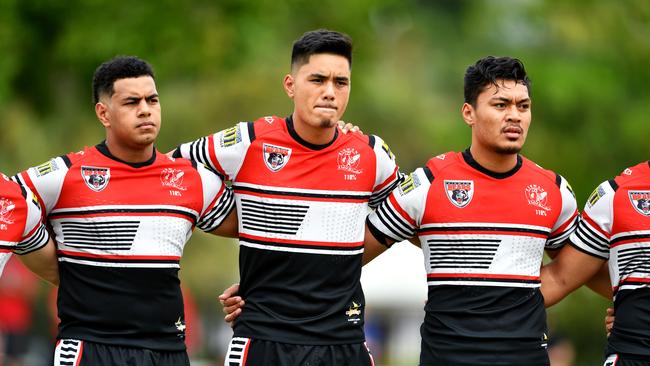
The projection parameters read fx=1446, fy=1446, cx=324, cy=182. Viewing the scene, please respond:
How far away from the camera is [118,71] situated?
9695 millimetres

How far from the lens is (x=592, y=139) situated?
72.1 feet

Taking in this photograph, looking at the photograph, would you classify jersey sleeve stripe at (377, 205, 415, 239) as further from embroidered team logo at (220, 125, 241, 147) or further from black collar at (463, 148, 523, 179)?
embroidered team logo at (220, 125, 241, 147)

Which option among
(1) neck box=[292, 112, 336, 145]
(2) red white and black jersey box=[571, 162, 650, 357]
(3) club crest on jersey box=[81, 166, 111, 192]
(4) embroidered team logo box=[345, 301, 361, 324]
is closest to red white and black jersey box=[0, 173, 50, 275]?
(3) club crest on jersey box=[81, 166, 111, 192]

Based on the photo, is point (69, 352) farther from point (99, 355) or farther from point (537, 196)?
point (537, 196)

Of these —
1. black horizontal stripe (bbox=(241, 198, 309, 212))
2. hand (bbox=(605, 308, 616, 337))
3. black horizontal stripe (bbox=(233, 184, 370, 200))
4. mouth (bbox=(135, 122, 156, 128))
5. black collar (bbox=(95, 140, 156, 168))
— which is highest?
mouth (bbox=(135, 122, 156, 128))

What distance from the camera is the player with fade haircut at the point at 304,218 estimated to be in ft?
30.9

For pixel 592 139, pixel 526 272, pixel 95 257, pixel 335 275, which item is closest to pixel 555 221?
pixel 526 272

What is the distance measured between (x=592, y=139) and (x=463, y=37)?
84.3 feet

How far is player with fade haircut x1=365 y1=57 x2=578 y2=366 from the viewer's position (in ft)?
31.0

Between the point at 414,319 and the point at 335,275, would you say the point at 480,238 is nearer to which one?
the point at 335,275

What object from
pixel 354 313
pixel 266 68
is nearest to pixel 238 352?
pixel 354 313

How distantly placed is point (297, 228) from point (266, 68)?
Answer: 17622 millimetres

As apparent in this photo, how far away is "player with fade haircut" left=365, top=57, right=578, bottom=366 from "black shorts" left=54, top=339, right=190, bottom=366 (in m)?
1.83

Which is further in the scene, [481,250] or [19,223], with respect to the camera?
[481,250]
